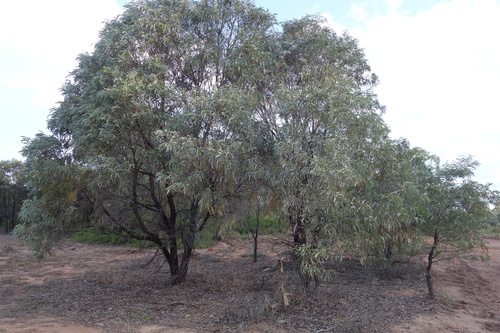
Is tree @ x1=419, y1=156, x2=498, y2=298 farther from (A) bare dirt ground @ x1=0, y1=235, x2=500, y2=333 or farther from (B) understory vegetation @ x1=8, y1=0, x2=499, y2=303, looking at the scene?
(A) bare dirt ground @ x1=0, y1=235, x2=500, y2=333

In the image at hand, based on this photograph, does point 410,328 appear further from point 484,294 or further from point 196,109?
point 196,109

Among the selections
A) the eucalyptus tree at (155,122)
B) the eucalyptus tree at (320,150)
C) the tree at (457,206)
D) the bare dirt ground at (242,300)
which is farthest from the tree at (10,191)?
the tree at (457,206)

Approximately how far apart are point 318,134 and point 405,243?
4919 mm

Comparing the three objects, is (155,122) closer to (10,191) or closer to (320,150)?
(320,150)

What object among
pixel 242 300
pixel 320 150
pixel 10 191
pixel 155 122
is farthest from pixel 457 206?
pixel 10 191

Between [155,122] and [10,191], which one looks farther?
[10,191]

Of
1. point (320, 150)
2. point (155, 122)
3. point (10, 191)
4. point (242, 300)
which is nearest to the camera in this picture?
point (320, 150)

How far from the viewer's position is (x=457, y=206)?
360 inches

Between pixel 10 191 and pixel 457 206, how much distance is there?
30.3 metres

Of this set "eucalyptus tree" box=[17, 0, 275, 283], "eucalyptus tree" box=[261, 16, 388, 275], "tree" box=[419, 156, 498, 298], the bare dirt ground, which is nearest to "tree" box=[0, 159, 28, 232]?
the bare dirt ground

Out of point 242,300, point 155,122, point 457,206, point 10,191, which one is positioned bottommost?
point 242,300

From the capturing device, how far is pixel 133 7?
9.16 metres

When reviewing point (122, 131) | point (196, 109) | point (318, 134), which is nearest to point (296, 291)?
point (318, 134)

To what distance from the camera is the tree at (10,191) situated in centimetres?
2911
